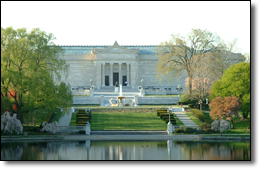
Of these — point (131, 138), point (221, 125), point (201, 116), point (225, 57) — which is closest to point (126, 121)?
point (201, 116)

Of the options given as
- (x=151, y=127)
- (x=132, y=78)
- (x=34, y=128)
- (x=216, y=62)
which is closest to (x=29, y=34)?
(x=34, y=128)

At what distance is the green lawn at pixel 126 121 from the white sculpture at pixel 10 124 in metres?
9.54

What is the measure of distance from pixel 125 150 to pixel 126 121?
1971 cm

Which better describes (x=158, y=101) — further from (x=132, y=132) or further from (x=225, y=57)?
(x=132, y=132)

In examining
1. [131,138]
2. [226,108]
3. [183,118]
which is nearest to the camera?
[131,138]

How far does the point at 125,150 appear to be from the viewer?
42656 mm

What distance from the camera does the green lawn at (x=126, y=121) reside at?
58.4m

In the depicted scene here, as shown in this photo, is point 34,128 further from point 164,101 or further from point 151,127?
point 164,101

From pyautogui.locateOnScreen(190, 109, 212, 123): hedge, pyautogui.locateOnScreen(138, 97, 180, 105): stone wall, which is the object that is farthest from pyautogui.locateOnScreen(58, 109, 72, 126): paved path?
pyautogui.locateOnScreen(138, 97, 180, 105): stone wall

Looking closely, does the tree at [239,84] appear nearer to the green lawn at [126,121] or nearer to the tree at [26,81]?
the green lawn at [126,121]

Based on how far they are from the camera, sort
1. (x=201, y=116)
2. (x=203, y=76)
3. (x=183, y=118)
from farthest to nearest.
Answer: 1. (x=203, y=76)
2. (x=183, y=118)
3. (x=201, y=116)

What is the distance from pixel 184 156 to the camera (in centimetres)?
3875

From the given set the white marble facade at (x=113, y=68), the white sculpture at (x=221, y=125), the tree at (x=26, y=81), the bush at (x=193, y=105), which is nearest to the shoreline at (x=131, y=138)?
the white sculpture at (x=221, y=125)

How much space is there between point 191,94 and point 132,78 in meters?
32.4
